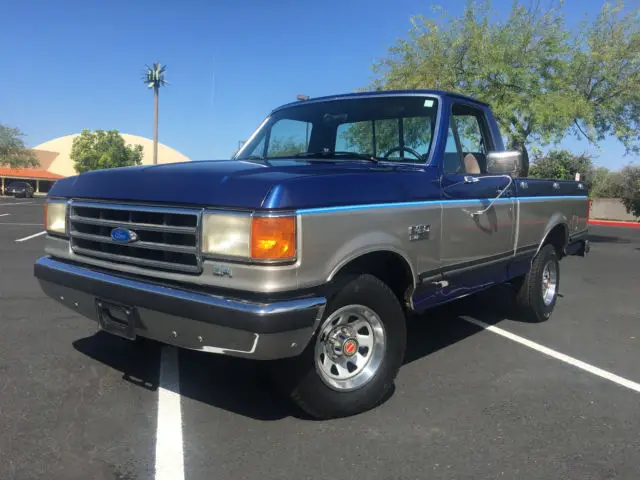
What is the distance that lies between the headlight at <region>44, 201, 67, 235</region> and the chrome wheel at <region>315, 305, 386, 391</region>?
6.34 feet

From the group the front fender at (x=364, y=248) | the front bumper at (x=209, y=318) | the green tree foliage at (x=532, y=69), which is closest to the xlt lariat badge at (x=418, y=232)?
the front fender at (x=364, y=248)

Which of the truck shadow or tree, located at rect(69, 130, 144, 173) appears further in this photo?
tree, located at rect(69, 130, 144, 173)

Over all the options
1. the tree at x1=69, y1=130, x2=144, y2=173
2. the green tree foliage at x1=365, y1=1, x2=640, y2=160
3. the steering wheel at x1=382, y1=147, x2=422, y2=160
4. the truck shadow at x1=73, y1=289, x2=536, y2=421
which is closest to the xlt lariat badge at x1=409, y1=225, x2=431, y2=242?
the steering wheel at x1=382, y1=147, x2=422, y2=160

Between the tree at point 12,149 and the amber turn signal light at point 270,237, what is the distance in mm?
71909

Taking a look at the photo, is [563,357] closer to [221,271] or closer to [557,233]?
[557,233]

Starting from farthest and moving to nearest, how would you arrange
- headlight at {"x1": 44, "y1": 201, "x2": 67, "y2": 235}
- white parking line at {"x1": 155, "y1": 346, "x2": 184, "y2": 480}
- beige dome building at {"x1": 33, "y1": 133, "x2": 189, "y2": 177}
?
beige dome building at {"x1": 33, "y1": 133, "x2": 189, "y2": 177} → headlight at {"x1": 44, "y1": 201, "x2": 67, "y2": 235} → white parking line at {"x1": 155, "y1": 346, "x2": 184, "y2": 480}

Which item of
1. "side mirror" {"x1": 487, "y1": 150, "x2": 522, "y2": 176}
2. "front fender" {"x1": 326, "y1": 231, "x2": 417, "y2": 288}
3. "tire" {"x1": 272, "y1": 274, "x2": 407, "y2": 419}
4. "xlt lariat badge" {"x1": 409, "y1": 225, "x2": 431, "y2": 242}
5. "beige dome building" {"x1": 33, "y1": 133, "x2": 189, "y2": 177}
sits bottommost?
"tire" {"x1": 272, "y1": 274, "x2": 407, "y2": 419}

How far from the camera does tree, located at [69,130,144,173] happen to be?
69.1 meters

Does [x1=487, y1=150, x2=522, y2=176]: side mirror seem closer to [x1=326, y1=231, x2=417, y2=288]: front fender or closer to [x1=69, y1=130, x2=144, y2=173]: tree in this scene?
[x1=326, y1=231, x2=417, y2=288]: front fender

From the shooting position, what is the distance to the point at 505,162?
3.98 meters

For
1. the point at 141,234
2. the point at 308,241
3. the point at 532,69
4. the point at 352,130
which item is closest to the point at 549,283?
the point at 352,130

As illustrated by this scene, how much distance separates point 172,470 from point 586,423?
2440 mm

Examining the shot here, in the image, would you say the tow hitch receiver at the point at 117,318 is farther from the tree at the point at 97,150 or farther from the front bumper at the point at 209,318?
the tree at the point at 97,150

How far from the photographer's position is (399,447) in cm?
293
